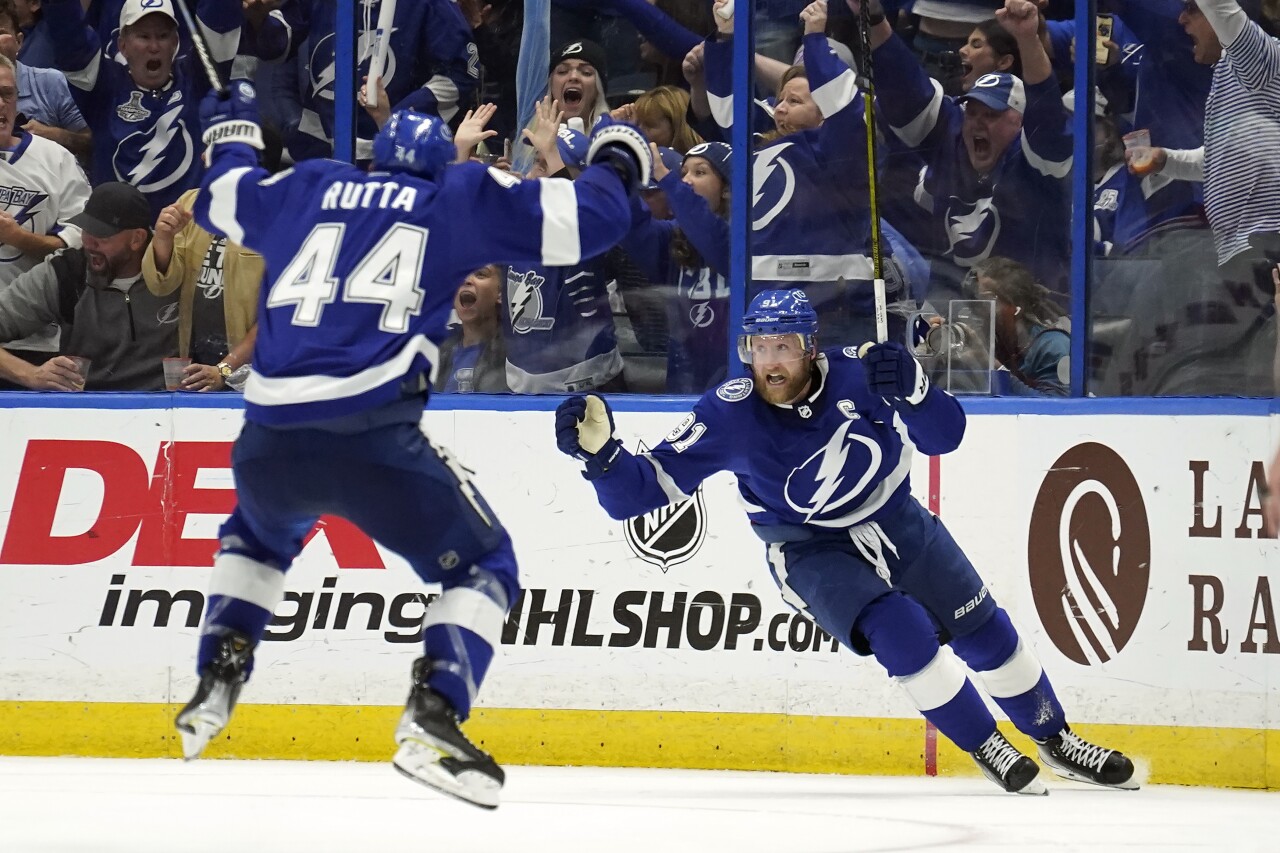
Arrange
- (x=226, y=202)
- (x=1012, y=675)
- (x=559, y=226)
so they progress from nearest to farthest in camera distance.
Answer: (x=559, y=226) < (x=226, y=202) < (x=1012, y=675)

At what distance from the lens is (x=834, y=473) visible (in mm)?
4695

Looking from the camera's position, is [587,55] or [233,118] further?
[587,55]

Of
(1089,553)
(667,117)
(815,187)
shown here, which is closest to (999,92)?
(815,187)

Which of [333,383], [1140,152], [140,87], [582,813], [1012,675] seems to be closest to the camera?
[333,383]

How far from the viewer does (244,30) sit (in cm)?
631

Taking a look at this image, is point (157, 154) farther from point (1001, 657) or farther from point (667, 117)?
point (1001, 657)

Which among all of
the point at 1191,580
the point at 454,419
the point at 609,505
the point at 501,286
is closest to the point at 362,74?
the point at 501,286

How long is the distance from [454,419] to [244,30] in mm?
1849

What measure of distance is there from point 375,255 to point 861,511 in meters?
1.90

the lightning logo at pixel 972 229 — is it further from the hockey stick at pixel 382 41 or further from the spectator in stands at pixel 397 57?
the hockey stick at pixel 382 41

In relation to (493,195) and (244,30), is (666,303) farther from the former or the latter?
(493,195)

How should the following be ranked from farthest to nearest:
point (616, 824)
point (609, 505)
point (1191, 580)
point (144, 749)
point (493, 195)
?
point (144, 749)
point (1191, 580)
point (609, 505)
point (616, 824)
point (493, 195)

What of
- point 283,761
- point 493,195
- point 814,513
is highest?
point 493,195

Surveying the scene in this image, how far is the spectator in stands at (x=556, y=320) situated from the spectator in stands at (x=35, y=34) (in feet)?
6.20
